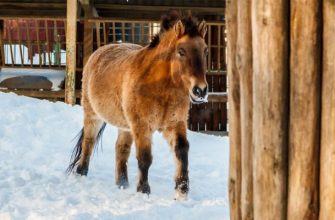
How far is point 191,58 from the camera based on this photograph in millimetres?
6207

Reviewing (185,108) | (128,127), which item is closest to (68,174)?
(128,127)

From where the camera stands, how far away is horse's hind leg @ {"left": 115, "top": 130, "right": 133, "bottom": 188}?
7.29 meters

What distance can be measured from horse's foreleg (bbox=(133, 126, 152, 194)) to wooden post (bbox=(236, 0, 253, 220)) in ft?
11.0

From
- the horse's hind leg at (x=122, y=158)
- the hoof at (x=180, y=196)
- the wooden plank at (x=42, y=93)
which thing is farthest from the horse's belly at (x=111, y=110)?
the wooden plank at (x=42, y=93)

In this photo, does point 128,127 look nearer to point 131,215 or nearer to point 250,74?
point 131,215

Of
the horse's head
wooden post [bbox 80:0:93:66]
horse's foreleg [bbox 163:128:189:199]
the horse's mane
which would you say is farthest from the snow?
the horse's mane

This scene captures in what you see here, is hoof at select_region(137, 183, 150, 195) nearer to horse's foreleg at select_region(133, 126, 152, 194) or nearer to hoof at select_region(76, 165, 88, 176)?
horse's foreleg at select_region(133, 126, 152, 194)

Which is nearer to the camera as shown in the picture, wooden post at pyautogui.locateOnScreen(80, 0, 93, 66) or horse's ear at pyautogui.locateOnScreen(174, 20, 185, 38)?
horse's ear at pyautogui.locateOnScreen(174, 20, 185, 38)

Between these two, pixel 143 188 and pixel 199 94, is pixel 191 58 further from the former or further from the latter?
pixel 143 188

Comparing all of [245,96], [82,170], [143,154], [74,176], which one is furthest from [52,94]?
[245,96]

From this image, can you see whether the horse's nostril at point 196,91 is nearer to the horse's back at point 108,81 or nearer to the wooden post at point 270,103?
the horse's back at point 108,81

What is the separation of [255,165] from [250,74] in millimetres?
473

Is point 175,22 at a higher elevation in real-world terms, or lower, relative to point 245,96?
higher

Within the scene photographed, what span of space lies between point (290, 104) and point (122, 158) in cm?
486
